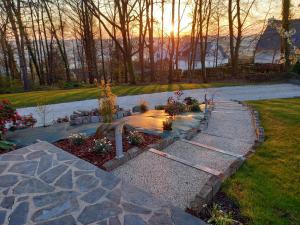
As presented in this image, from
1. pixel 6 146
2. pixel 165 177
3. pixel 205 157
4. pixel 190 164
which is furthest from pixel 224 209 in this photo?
pixel 6 146

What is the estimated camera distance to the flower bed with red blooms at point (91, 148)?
4.39 metres

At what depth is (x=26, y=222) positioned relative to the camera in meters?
2.83

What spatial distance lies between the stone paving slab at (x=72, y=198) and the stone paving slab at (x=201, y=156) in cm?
149

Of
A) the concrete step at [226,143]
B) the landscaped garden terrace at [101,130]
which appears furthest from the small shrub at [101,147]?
the concrete step at [226,143]

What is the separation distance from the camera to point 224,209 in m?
3.17

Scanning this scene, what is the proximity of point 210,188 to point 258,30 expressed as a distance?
1072 inches

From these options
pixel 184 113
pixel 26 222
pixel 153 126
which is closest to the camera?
pixel 26 222

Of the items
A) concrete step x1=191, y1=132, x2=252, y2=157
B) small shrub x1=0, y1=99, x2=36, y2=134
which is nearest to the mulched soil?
concrete step x1=191, y1=132, x2=252, y2=157

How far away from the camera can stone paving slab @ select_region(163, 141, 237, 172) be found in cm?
438

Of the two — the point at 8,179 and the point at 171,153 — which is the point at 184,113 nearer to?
the point at 171,153

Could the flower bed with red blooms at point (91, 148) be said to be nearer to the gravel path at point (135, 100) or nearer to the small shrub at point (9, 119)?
the small shrub at point (9, 119)

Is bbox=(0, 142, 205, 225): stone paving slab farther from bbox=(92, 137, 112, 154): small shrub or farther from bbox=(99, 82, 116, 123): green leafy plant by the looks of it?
bbox=(99, 82, 116, 123): green leafy plant

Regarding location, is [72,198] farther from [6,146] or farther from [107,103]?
[107,103]

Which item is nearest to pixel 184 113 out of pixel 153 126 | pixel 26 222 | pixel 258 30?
pixel 153 126
